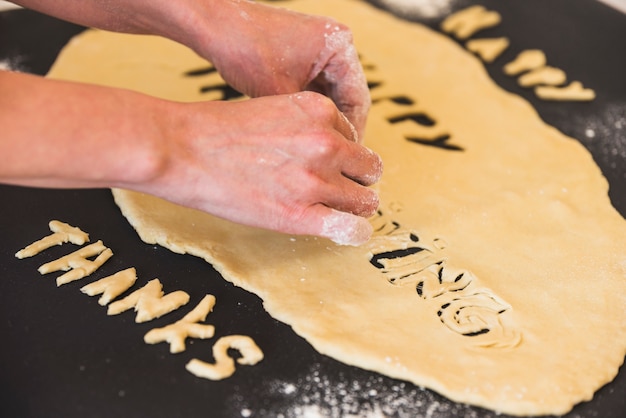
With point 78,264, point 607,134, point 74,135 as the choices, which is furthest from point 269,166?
point 607,134

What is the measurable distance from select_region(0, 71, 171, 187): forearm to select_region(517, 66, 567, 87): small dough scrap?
1.02m

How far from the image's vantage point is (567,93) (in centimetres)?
165

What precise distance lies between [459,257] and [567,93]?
63cm

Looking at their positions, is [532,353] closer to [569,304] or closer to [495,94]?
[569,304]

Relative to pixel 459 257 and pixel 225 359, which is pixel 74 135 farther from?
pixel 459 257

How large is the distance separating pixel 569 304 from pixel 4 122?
2.76 feet

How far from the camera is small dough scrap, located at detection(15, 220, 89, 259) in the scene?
118 centimetres

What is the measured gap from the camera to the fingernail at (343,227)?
3.43 feet

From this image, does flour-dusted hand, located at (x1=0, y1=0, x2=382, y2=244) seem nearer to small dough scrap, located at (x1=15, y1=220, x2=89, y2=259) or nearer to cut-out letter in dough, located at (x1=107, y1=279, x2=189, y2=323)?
cut-out letter in dough, located at (x1=107, y1=279, x2=189, y2=323)

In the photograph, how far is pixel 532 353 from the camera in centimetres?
106

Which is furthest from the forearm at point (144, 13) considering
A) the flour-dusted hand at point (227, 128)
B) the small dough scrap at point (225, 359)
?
the small dough scrap at point (225, 359)

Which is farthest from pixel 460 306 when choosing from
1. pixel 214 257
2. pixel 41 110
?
pixel 41 110

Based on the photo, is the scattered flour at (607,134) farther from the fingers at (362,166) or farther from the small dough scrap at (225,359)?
the small dough scrap at (225,359)

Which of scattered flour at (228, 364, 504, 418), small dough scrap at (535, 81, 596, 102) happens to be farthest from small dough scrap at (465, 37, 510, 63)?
scattered flour at (228, 364, 504, 418)
